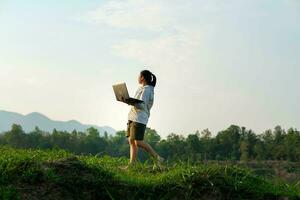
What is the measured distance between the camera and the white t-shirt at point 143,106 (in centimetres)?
1014

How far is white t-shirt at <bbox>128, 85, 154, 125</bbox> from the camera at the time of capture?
10141mm

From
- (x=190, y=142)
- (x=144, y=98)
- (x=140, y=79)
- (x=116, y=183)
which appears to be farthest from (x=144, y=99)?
(x=190, y=142)

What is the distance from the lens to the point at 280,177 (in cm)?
912

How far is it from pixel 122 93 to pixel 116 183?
2.66 meters

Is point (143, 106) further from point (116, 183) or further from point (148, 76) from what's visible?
point (116, 183)

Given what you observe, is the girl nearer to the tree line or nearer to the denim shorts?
the denim shorts

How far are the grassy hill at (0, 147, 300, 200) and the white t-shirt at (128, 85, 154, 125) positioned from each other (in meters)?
2.07

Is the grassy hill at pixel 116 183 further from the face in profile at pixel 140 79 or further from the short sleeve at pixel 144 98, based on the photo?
the face in profile at pixel 140 79

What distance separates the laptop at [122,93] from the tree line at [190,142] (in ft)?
171

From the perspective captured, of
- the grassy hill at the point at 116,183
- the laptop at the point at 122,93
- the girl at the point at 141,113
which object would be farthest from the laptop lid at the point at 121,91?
the grassy hill at the point at 116,183

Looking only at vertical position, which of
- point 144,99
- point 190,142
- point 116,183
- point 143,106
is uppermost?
point 190,142

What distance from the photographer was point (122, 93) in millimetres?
9844

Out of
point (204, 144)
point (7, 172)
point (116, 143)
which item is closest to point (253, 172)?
point (7, 172)

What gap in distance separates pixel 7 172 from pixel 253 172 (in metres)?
3.53
